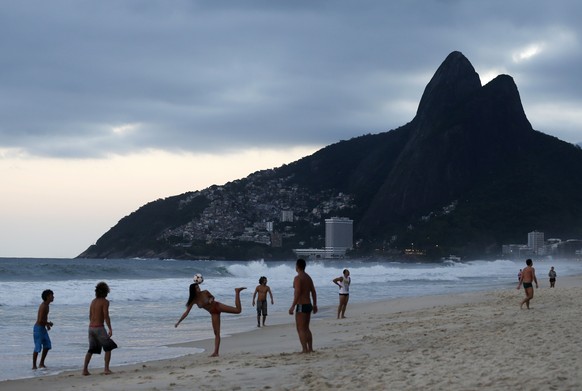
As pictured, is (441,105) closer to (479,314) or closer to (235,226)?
(235,226)

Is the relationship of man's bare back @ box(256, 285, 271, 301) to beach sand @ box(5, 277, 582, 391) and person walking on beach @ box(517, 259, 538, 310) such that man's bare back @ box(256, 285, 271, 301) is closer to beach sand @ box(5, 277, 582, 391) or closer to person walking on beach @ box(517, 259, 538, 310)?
beach sand @ box(5, 277, 582, 391)

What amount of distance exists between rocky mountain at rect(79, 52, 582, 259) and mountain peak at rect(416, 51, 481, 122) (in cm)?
23

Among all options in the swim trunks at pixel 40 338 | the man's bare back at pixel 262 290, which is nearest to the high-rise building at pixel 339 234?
the man's bare back at pixel 262 290

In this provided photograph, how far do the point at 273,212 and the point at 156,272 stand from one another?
10576cm

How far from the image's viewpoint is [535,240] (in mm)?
146250

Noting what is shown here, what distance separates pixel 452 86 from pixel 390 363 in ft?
587

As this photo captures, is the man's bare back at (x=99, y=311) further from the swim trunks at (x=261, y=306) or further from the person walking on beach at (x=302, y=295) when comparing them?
the swim trunks at (x=261, y=306)

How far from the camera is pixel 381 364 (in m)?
11.0

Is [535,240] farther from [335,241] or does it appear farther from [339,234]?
[339,234]

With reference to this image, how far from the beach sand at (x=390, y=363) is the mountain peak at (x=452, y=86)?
170 m

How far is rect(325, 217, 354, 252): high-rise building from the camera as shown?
163250 millimetres

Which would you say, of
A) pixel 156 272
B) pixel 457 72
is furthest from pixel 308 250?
pixel 156 272

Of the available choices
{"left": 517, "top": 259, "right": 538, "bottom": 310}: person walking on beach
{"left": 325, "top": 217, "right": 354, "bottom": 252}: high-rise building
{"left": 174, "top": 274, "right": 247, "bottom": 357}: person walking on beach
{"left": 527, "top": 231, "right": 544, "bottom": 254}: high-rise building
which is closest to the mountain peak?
{"left": 325, "top": 217, "right": 354, "bottom": 252}: high-rise building

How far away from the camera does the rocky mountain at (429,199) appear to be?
156 metres
